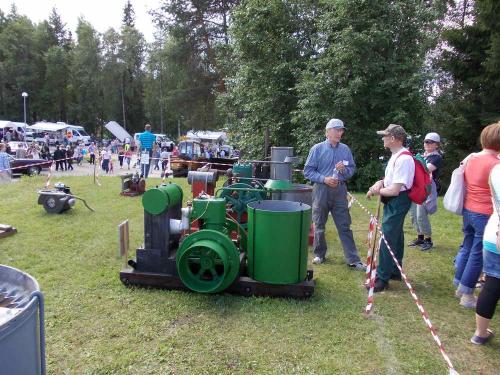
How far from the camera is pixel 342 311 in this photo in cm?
402

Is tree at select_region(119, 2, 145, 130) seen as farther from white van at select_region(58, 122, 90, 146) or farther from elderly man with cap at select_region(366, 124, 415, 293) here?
elderly man with cap at select_region(366, 124, 415, 293)

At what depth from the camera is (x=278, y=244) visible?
409 centimetres

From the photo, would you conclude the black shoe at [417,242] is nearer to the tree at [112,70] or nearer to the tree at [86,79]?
the tree at [112,70]

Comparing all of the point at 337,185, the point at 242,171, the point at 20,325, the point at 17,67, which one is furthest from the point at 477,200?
the point at 17,67

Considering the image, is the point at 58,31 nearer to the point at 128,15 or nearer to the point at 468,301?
the point at 128,15

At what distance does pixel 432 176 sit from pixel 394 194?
2327mm

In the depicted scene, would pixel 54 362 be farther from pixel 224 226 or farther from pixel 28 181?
pixel 28 181

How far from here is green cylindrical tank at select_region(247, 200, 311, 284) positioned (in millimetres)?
4086

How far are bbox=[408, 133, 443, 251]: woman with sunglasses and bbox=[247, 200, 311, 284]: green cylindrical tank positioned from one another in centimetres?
278

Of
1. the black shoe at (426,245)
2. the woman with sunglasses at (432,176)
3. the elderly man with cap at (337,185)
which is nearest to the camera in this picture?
the elderly man with cap at (337,185)

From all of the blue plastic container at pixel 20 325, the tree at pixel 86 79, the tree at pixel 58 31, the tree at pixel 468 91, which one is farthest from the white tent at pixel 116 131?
the blue plastic container at pixel 20 325

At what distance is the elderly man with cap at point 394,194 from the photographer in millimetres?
4234

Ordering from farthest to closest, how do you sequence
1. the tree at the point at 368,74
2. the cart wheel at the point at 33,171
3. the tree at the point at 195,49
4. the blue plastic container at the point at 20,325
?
the tree at the point at 195,49 < the cart wheel at the point at 33,171 < the tree at the point at 368,74 < the blue plastic container at the point at 20,325

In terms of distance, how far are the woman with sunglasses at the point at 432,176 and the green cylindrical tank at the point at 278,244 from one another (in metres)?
2.78
